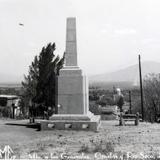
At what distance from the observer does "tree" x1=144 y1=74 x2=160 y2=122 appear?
120 ft

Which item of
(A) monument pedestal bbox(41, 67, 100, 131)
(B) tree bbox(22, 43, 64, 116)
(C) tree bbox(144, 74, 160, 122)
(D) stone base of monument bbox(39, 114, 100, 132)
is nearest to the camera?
(D) stone base of monument bbox(39, 114, 100, 132)

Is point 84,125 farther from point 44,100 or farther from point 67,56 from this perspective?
point 44,100

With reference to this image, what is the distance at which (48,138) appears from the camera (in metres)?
10.2

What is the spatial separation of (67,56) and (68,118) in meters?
2.98

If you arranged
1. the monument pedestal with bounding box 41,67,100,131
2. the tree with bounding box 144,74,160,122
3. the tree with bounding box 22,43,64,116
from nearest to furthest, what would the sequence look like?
the monument pedestal with bounding box 41,67,100,131, the tree with bounding box 22,43,64,116, the tree with bounding box 144,74,160,122

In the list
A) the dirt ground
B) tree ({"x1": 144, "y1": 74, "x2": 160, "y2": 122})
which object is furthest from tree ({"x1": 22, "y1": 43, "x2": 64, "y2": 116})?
tree ({"x1": 144, "y1": 74, "x2": 160, "y2": 122})

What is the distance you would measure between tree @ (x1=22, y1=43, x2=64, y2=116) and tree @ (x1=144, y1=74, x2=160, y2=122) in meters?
19.1

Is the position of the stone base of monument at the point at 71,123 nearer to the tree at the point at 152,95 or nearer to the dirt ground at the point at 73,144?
the dirt ground at the point at 73,144

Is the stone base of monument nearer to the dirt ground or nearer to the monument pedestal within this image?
the monument pedestal

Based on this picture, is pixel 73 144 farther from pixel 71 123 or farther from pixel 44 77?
pixel 44 77

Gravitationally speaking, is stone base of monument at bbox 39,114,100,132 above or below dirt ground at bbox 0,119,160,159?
above

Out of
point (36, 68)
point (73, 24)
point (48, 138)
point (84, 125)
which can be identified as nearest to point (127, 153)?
point (48, 138)

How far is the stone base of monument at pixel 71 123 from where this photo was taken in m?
12.0

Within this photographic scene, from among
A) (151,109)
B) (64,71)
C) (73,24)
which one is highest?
(73,24)
